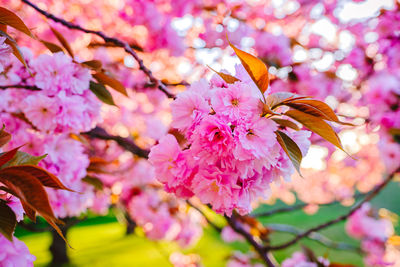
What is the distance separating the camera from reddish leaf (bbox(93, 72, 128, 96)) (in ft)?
2.75

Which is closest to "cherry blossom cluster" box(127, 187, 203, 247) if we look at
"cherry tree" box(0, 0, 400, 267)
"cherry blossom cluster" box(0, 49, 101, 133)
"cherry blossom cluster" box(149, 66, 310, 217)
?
"cherry tree" box(0, 0, 400, 267)

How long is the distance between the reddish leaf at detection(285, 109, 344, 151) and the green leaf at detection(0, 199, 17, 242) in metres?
0.51

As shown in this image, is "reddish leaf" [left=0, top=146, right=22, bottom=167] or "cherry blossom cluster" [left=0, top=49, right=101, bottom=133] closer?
"reddish leaf" [left=0, top=146, right=22, bottom=167]

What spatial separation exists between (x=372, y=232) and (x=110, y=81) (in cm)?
332

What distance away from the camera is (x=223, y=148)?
0.54 metres

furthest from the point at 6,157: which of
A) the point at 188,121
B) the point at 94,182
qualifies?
the point at 94,182

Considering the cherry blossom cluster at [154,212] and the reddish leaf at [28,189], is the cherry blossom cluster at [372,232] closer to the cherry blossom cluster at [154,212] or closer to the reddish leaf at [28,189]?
the cherry blossom cluster at [154,212]

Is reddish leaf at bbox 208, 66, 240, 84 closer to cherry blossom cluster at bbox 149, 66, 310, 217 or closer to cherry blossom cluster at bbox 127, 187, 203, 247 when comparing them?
cherry blossom cluster at bbox 149, 66, 310, 217

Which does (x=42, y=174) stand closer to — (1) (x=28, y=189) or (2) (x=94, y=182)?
(1) (x=28, y=189)

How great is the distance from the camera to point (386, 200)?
1213 centimetres

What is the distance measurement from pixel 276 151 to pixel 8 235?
1.50 feet

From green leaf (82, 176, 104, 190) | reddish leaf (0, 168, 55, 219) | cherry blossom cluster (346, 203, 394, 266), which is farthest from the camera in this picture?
cherry blossom cluster (346, 203, 394, 266)

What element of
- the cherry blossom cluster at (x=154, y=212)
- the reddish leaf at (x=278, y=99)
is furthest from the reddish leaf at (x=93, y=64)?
the cherry blossom cluster at (x=154, y=212)

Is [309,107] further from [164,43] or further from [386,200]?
[386,200]
